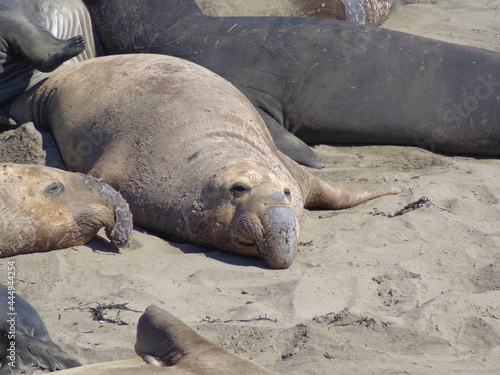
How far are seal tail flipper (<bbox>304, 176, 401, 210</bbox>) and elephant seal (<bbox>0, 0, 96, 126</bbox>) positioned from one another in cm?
163

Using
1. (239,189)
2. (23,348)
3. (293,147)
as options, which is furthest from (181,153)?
(23,348)

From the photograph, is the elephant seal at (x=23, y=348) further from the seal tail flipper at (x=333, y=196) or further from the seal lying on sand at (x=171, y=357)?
the seal tail flipper at (x=333, y=196)

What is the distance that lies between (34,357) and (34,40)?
297 centimetres

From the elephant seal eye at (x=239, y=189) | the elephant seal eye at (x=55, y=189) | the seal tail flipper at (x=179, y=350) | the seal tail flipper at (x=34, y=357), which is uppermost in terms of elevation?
the seal tail flipper at (x=179, y=350)

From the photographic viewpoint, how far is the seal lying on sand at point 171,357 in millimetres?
2145

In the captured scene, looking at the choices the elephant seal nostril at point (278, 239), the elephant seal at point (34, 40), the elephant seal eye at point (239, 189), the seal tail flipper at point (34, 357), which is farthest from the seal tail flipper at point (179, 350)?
the elephant seal at point (34, 40)

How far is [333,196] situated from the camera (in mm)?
4887

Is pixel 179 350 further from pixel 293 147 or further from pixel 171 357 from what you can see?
pixel 293 147

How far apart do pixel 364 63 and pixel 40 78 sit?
2.35m

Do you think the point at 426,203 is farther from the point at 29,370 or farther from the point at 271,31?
the point at 29,370

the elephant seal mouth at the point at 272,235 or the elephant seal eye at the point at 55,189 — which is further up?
the elephant seal eye at the point at 55,189

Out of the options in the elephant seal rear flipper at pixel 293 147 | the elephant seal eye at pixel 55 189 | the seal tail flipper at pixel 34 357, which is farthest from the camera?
the elephant seal rear flipper at pixel 293 147

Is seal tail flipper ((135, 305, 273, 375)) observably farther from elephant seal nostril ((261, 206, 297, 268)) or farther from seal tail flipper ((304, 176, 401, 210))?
seal tail flipper ((304, 176, 401, 210))

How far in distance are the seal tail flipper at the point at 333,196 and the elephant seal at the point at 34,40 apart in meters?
1.63
